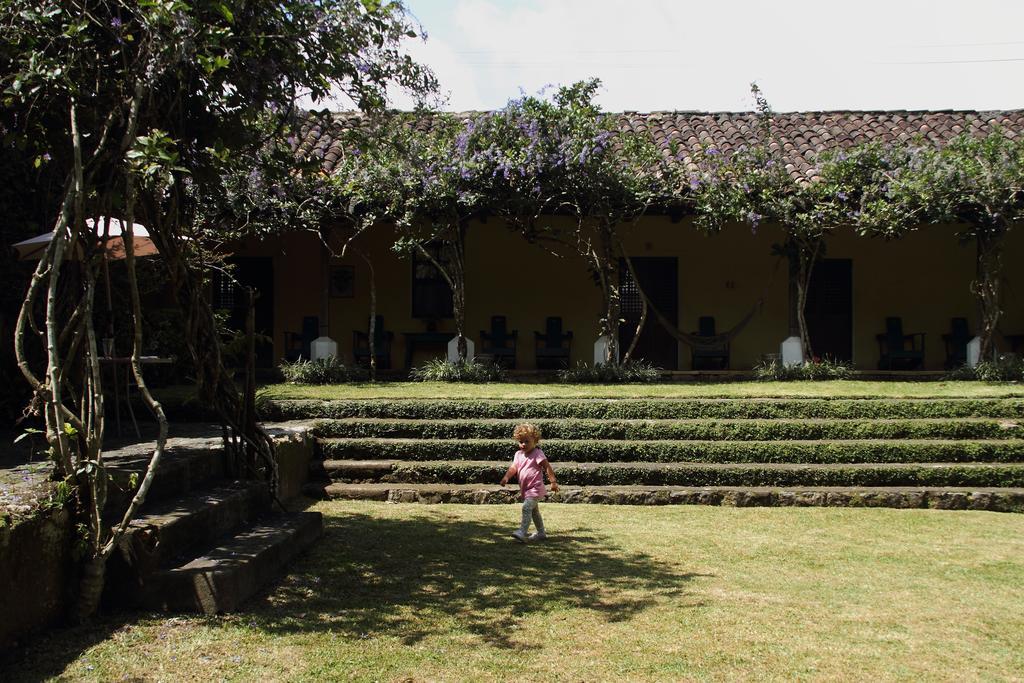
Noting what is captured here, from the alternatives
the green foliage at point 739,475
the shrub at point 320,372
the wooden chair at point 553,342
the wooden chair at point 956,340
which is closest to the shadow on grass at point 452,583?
the green foliage at point 739,475

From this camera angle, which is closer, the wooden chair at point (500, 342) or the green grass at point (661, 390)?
the green grass at point (661, 390)

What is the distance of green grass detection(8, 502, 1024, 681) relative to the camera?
12.1ft

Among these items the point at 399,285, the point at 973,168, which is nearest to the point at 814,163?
the point at 973,168

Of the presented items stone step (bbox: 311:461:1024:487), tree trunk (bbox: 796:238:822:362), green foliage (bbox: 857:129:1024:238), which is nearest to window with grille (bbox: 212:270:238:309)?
stone step (bbox: 311:461:1024:487)

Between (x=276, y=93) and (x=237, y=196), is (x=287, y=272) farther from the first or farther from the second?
(x=276, y=93)

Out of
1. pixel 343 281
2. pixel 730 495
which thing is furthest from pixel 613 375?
pixel 343 281

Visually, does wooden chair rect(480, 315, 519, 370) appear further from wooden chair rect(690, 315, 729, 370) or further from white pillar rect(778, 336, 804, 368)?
white pillar rect(778, 336, 804, 368)

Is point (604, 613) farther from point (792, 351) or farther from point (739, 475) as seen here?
point (792, 351)

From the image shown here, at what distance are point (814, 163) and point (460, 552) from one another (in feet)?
30.7

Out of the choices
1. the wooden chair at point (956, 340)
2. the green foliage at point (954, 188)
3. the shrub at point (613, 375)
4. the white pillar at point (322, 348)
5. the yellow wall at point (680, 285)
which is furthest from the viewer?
the yellow wall at point (680, 285)

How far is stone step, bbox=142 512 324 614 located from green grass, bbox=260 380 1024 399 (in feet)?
16.7

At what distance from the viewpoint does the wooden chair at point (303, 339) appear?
45.6 feet

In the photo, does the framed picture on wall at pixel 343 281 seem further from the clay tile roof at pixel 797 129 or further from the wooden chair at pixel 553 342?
the wooden chair at pixel 553 342

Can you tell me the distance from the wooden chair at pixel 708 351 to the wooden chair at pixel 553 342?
6.46ft
